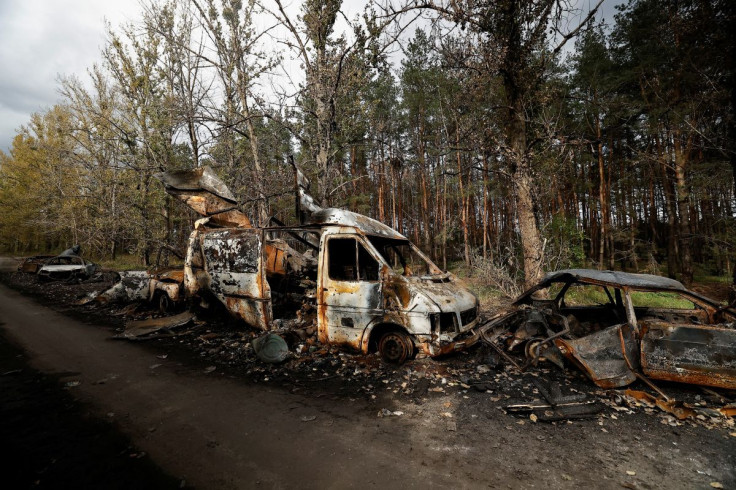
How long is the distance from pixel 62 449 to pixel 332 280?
326cm

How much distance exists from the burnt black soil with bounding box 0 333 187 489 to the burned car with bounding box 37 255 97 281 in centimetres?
1317

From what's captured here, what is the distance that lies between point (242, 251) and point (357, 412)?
11.9ft

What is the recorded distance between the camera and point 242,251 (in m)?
5.51

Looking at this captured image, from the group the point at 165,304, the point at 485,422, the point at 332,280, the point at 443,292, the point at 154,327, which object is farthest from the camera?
the point at 165,304

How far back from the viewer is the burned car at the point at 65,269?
13.2m

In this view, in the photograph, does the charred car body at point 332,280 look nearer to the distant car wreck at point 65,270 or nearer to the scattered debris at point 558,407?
the scattered debris at point 558,407

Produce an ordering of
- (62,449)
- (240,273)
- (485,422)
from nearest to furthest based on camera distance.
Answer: (62,449)
(485,422)
(240,273)

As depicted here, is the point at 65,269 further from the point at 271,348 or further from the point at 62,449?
the point at 62,449

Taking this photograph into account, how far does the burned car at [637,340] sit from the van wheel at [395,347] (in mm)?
1154

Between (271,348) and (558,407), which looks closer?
(558,407)

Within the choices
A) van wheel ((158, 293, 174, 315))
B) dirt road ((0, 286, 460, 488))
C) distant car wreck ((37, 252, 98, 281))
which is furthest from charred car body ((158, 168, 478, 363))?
distant car wreck ((37, 252, 98, 281))

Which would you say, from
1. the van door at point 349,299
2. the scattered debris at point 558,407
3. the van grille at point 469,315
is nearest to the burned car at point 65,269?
the van door at point 349,299

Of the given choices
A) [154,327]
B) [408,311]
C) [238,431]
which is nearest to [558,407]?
[408,311]

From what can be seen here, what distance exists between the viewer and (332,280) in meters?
4.69
